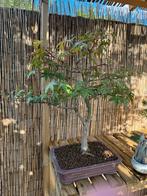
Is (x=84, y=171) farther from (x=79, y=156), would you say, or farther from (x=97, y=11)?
(x=97, y=11)

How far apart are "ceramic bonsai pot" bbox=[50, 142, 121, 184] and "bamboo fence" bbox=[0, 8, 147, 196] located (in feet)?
1.69

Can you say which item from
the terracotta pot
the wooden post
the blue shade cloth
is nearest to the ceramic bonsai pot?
the terracotta pot

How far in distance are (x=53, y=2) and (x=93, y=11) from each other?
336 mm

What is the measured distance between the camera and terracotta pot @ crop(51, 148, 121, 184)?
1.28m

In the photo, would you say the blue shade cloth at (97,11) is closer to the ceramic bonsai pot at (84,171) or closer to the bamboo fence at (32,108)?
the bamboo fence at (32,108)

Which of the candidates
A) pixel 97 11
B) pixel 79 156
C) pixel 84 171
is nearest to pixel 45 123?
pixel 79 156

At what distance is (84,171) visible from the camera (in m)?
1.30

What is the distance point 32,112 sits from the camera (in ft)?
5.77

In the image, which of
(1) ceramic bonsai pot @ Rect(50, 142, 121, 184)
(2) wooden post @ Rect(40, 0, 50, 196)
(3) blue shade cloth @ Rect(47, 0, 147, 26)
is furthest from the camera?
(3) blue shade cloth @ Rect(47, 0, 147, 26)

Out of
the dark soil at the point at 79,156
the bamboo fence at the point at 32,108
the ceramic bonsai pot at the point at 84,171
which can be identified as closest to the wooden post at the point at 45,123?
the bamboo fence at the point at 32,108

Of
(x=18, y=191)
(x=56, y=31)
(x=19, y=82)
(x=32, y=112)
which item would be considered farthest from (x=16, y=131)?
(x=56, y=31)

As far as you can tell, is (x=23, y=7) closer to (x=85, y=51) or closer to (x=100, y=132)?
(x=85, y=51)

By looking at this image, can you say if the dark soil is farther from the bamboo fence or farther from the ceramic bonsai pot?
the bamboo fence

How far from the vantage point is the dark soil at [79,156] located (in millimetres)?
1330
